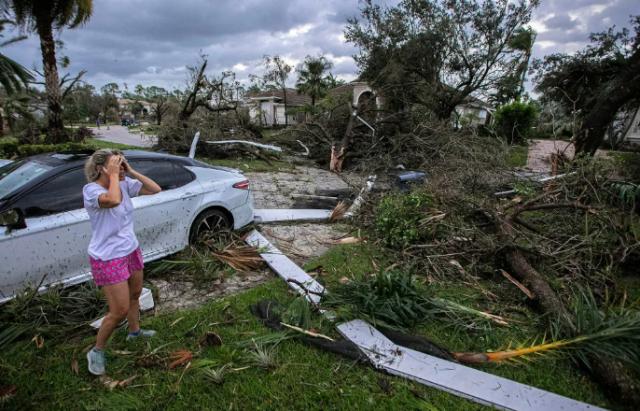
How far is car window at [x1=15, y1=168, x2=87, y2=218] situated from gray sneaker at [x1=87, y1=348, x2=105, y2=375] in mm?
1511

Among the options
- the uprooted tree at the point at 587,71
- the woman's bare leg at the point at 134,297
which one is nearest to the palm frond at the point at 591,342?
the woman's bare leg at the point at 134,297

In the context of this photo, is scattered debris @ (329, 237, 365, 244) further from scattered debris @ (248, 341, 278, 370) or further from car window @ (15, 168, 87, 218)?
car window @ (15, 168, 87, 218)

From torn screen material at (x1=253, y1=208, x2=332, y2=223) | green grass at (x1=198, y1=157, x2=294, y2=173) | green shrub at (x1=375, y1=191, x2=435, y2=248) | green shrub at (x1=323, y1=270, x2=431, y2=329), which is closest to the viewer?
green shrub at (x1=323, y1=270, x2=431, y2=329)

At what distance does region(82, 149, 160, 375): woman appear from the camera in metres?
2.40

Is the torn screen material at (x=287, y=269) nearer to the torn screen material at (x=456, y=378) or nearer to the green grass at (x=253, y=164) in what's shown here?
the torn screen material at (x=456, y=378)

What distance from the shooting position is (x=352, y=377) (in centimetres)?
270

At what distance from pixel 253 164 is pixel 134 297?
32.9 ft

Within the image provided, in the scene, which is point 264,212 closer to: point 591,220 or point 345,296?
point 345,296

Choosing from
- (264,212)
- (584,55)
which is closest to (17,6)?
(264,212)

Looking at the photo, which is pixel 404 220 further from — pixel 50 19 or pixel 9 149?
pixel 9 149

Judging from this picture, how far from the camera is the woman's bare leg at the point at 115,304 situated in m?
2.49

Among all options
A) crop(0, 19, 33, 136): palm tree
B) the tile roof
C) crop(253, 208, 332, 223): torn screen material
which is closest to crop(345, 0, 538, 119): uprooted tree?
crop(253, 208, 332, 223): torn screen material

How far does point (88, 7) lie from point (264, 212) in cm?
1243

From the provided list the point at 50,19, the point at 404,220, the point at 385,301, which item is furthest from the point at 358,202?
the point at 50,19
